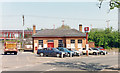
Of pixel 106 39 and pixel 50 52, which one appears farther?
pixel 106 39

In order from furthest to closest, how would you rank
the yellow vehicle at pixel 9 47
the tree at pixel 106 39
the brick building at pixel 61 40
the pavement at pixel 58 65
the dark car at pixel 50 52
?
the tree at pixel 106 39 → the brick building at pixel 61 40 → the yellow vehicle at pixel 9 47 → the dark car at pixel 50 52 → the pavement at pixel 58 65

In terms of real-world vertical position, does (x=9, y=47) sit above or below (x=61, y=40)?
below

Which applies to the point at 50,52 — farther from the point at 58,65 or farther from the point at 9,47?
the point at 58,65

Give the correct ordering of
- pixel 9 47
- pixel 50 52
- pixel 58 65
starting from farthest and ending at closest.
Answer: pixel 9 47
pixel 50 52
pixel 58 65

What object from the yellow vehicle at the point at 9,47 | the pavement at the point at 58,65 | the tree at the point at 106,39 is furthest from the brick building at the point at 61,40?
the pavement at the point at 58,65

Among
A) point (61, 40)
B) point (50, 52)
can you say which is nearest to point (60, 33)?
point (61, 40)

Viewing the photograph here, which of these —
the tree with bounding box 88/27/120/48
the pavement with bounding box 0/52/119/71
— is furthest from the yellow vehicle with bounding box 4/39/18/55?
the tree with bounding box 88/27/120/48

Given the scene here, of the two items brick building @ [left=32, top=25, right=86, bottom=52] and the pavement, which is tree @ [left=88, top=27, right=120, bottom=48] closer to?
brick building @ [left=32, top=25, right=86, bottom=52]

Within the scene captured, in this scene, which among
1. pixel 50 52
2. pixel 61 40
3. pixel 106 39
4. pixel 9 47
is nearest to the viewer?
pixel 50 52

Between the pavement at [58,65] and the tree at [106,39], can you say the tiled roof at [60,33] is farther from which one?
the pavement at [58,65]

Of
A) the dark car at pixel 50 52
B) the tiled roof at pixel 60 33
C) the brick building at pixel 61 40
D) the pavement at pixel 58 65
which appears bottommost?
the pavement at pixel 58 65

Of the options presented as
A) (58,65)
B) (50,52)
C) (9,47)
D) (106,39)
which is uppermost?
(106,39)

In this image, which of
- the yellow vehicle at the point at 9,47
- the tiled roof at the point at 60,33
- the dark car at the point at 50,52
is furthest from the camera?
the tiled roof at the point at 60,33

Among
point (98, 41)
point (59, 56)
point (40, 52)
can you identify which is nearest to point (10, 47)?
point (40, 52)
